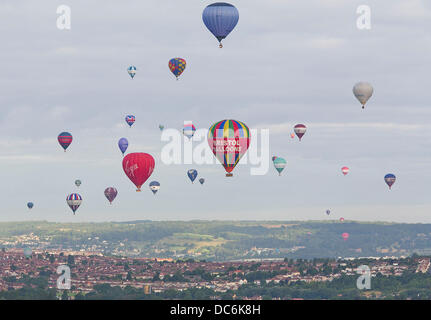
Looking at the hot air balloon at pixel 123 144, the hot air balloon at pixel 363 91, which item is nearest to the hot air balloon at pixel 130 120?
the hot air balloon at pixel 123 144

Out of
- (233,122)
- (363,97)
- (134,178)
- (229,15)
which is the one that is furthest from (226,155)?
(363,97)

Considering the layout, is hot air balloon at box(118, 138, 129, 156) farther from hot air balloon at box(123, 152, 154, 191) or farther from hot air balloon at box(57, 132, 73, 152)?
hot air balloon at box(123, 152, 154, 191)

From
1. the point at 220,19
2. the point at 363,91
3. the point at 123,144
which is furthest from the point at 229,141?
the point at 123,144

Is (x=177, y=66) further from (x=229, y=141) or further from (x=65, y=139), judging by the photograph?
(x=65, y=139)

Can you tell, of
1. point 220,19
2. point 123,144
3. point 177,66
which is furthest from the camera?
point 123,144

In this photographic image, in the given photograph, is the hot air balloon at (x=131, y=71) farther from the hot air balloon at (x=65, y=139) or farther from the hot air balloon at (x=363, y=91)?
the hot air balloon at (x=363, y=91)

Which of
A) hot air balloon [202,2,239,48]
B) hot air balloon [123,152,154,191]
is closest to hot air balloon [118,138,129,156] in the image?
hot air balloon [123,152,154,191]
